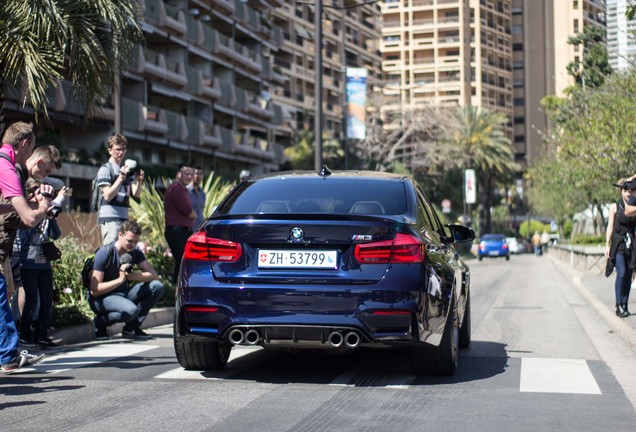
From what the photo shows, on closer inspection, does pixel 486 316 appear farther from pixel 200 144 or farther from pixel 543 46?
pixel 543 46

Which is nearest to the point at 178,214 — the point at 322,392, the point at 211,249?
the point at 211,249

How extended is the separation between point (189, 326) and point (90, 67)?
8.08 metres

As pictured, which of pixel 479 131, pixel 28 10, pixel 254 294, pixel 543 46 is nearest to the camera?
pixel 254 294

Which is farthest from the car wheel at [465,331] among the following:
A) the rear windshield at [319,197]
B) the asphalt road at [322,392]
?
the rear windshield at [319,197]

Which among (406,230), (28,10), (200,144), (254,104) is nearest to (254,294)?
(406,230)

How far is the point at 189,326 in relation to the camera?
7586 millimetres

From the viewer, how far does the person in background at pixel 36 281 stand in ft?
32.0

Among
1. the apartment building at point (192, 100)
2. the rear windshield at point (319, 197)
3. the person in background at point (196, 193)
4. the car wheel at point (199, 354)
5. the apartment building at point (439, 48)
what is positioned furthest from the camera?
the apartment building at point (439, 48)

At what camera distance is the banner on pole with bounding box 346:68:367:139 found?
30.8 meters

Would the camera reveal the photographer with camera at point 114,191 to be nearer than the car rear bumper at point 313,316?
No

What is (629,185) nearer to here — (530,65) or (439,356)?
(439,356)

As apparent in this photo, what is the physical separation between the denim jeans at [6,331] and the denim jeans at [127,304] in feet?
9.62

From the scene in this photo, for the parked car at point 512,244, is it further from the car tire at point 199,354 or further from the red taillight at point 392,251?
the red taillight at point 392,251

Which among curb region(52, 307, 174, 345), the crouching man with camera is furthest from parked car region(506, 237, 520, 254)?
the crouching man with camera
